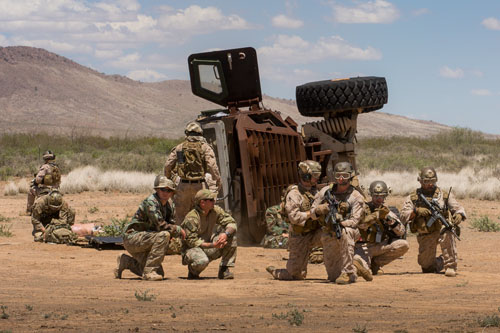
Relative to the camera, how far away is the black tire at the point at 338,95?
1575 centimetres

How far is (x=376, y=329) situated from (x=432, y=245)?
4.08 meters

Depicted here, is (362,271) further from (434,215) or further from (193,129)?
(193,129)

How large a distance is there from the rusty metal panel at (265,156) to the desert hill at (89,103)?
67.1m

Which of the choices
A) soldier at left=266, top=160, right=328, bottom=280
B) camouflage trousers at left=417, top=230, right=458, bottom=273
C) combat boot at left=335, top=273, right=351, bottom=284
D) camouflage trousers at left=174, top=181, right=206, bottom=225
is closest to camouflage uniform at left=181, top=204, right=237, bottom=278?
soldier at left=266, top=160, right=328, bottom=280

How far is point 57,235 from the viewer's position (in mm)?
14000

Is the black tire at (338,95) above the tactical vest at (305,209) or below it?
above

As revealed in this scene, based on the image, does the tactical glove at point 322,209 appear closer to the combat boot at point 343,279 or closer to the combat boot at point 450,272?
the combat boot at point 343,279

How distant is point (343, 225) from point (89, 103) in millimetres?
90599

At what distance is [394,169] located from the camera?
30.7 metres

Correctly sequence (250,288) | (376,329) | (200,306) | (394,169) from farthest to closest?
1. (394,169)
2. (250,288)
3. (200,306)
4. (376,329)

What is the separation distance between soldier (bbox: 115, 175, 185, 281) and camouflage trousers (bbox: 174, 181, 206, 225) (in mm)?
2573

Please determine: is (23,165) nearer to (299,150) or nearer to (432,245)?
(299,150)

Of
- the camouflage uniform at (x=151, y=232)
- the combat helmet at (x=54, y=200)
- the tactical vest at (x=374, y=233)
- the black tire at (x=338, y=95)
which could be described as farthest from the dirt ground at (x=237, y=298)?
the black tire at (x=338, y=95)

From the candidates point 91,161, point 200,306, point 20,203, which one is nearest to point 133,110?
point 91,161
